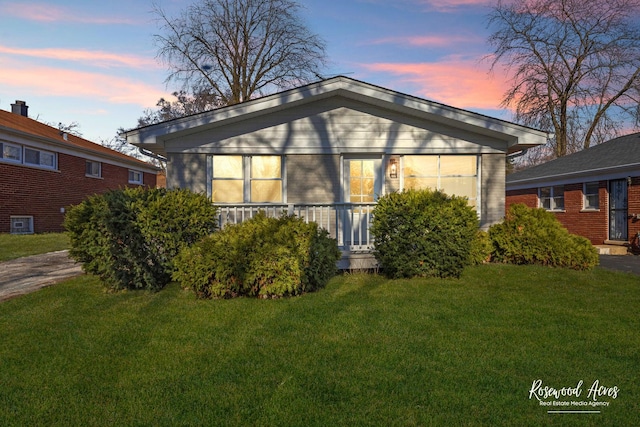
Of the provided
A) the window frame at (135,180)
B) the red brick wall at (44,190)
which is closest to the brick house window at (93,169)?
the red brick wall at (44,190)

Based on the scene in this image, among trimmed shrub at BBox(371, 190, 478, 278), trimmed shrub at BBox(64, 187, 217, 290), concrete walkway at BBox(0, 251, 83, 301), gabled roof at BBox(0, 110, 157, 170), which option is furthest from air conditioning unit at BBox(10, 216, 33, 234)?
trimmed shrub at BBox(371, 190, 478, 278)

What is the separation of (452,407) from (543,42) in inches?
1159

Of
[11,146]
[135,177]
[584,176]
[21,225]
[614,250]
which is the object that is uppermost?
[11,146]

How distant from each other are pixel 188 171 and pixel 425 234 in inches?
227

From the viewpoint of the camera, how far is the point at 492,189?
971 cm

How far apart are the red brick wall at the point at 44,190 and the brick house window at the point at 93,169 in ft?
0.90

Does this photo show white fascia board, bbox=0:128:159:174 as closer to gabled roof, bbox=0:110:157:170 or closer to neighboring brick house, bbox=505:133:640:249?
gabled roof, bbox=0:110:157:170

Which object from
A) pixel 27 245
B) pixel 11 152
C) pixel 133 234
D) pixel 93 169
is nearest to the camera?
pixel 133 234

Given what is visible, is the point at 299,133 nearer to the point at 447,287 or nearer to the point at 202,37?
the point at 447,287

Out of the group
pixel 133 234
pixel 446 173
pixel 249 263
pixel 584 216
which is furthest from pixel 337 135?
pixel 584 216

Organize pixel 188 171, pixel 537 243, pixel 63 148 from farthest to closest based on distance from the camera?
pixel 63 148, pixel 188 171, pixel 537 243

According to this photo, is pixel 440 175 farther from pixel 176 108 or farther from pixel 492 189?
pixel 176 108

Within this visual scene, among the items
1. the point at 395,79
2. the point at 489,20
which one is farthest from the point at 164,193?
the point at 489,20

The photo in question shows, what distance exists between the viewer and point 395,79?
1741 centimetres
